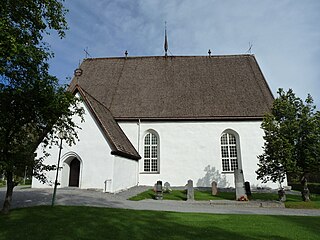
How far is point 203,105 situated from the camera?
22.4 meters

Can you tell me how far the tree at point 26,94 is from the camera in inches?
316

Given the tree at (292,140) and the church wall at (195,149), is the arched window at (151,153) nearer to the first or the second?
the church wall at (195,149)

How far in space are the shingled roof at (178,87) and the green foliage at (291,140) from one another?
615 centimetres

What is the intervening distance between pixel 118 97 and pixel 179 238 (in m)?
18.8

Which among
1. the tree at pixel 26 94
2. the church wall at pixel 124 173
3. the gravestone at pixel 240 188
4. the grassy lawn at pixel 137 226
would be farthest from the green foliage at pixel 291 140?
the tree at pixel 26 94

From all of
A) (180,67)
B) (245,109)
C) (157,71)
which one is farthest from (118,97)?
(245,109)

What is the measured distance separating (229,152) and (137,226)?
52.0 ft

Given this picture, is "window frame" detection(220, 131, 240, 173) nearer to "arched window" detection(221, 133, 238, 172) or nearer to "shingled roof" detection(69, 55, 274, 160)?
"arched window" detection(221, 133, 238, 172)

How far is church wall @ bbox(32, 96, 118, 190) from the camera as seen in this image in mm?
15117

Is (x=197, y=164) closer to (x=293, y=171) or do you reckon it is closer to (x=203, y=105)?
(x=203, y=105)

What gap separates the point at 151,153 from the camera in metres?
21.6

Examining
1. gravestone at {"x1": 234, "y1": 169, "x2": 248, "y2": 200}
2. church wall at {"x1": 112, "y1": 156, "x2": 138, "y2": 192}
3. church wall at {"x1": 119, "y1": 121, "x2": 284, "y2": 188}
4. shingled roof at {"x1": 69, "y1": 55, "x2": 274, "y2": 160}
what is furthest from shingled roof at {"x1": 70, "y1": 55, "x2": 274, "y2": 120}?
gravestone at {"x1": 234, "y1": 169, "x2": 248, "y2": 200}

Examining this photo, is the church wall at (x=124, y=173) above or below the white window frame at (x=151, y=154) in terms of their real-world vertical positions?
below

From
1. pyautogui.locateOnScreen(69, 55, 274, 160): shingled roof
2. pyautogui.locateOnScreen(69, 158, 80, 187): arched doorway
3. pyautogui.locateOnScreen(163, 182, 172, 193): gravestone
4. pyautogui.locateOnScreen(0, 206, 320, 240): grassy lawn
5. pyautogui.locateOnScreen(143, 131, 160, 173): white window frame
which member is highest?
pyautogui.locateOnScreen(69, 55, 274, 160): shingled roof
